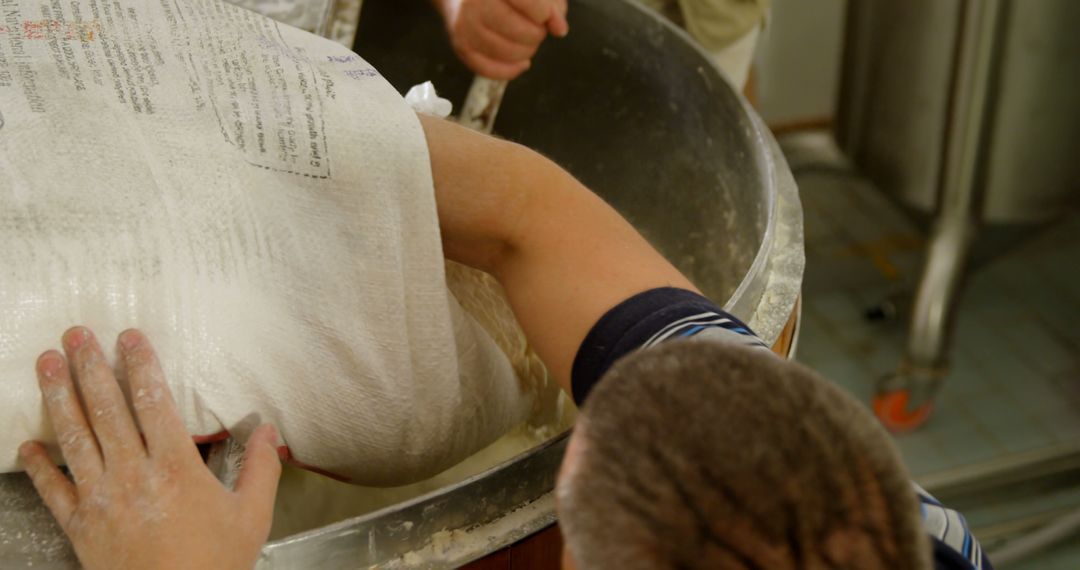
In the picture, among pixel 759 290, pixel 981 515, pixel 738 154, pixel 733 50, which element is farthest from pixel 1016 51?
pixel 759 290

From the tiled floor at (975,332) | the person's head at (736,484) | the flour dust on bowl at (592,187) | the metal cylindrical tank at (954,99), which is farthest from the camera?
the tiled floor at (975,332)

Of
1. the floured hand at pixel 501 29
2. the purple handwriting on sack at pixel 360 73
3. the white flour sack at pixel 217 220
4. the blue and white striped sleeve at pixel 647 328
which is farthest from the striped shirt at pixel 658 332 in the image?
the floured hand at pixel 501 29

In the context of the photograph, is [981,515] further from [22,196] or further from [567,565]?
[22,196]

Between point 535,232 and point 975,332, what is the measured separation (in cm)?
127

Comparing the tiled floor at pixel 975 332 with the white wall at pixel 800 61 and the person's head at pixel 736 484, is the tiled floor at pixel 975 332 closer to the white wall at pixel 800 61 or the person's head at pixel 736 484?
the white wall at pixel 800 61

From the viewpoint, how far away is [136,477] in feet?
1.77

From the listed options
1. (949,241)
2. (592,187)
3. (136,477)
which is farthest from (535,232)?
(949,241)

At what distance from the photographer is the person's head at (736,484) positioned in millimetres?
365

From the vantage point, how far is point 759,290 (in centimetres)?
71

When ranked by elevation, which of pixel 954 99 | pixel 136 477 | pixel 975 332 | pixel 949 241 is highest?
pixel 136 477

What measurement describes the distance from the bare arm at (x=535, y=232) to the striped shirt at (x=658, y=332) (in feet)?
0.08

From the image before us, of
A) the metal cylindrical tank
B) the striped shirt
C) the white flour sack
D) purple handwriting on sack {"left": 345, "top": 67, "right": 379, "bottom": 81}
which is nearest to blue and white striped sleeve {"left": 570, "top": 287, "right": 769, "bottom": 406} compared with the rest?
the striped shirt

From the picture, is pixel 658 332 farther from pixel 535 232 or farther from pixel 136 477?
pixel 136 477

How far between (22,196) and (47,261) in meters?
0.04
